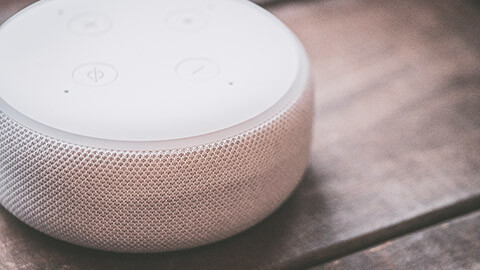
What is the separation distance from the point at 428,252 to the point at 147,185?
309 millimetres

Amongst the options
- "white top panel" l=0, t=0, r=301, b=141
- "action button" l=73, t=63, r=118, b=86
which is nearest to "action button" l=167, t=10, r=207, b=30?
"white top panel" l=0, t=0, r=301, b=141

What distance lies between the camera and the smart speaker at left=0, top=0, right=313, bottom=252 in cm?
54

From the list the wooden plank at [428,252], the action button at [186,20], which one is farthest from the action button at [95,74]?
the wooden plank at [428,252]

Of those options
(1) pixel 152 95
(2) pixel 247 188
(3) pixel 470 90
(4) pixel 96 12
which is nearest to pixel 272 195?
(2) pixel 247 188

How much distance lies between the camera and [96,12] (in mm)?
682

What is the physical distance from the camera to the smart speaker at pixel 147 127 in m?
0.54

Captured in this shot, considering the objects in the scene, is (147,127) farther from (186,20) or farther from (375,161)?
(375,161)

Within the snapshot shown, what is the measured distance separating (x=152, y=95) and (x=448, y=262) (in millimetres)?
344

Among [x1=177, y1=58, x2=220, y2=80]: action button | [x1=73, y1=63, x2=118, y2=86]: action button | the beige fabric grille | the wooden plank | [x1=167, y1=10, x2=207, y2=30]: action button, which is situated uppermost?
[x1=167, y1=10, x2=207, y2=30]: action button

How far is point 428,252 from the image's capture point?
0.66 m

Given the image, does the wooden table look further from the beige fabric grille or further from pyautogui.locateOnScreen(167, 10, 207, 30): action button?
pyautogui.locateOnScreen(167, 10, 207, 30): action button

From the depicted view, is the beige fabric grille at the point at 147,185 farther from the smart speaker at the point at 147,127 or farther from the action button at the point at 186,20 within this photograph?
the action button at the point at 186,20

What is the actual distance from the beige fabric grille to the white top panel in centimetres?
2

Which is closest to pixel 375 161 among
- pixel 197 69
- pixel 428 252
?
pixel 428 252
